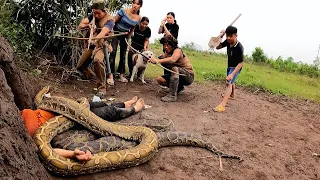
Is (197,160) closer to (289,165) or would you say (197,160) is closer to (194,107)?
(289,165)

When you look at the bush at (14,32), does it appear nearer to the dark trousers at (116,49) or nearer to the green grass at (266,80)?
the dark trousers at (116,49)

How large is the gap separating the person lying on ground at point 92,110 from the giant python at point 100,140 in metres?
0.10

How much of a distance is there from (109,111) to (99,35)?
105 inches

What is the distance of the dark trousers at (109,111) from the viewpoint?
623cm

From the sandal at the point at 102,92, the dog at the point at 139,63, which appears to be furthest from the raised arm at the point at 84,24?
the dog at the point at 139,63

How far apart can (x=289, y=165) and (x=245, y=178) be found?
111cm

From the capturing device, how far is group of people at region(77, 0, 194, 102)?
8680mm

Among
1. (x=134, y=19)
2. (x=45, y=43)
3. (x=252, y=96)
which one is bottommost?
(x=252, y=96)

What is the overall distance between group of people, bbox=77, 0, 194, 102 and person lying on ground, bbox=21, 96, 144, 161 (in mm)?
1694

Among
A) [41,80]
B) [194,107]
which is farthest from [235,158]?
[41,80]

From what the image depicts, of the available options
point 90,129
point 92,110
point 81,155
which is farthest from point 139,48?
point 81,155

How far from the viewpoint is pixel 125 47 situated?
10.2 m

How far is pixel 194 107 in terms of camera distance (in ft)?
29.2

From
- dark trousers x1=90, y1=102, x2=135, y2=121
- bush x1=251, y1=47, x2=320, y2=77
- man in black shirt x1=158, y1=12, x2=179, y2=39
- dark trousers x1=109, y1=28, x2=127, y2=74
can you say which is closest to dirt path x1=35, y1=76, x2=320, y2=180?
dark trousers x1=109, y1=28, x2=127, y2=74
